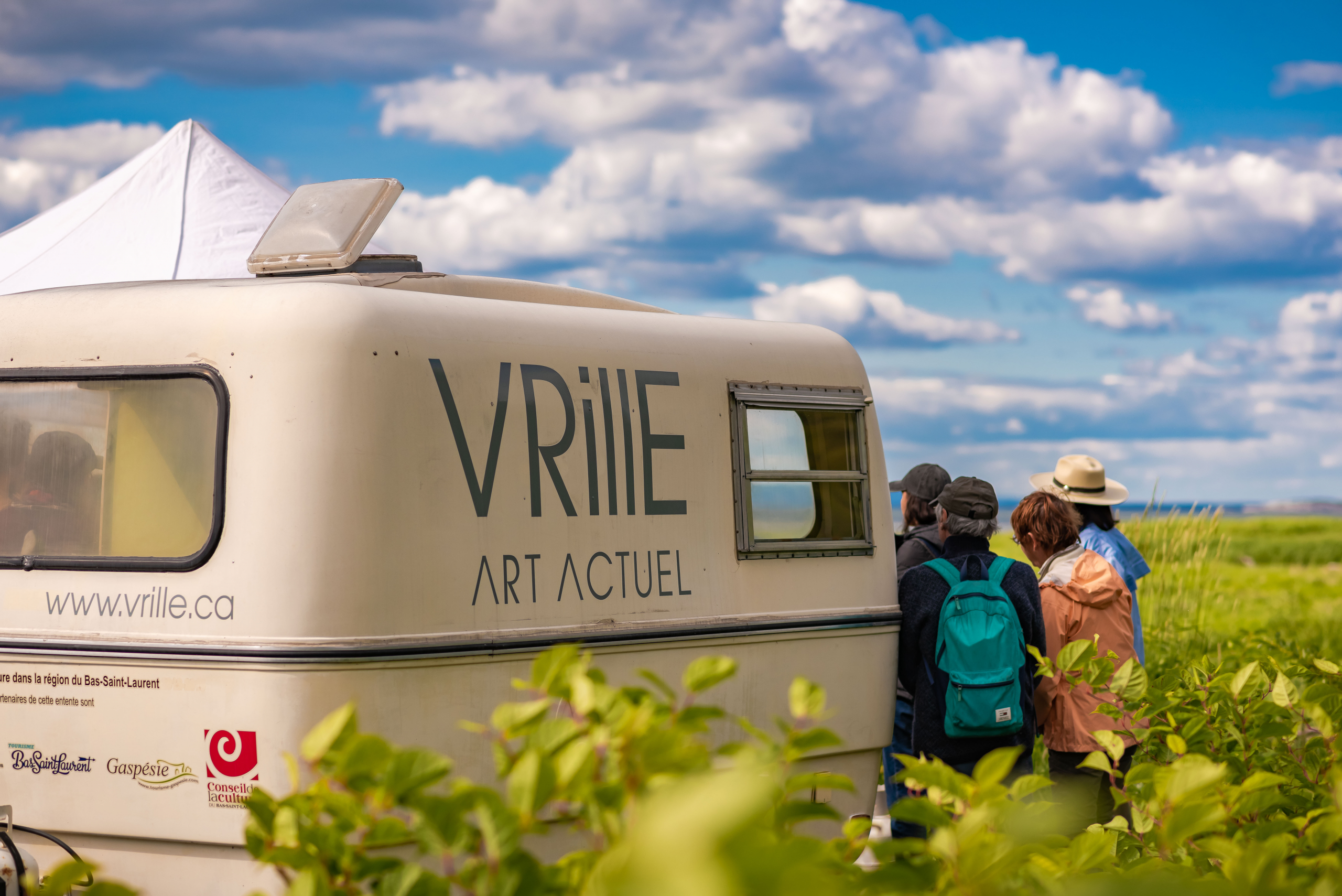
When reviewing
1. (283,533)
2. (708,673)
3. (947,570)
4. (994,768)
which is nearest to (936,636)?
(947,570)

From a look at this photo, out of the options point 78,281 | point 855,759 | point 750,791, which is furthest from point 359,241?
point 78,281

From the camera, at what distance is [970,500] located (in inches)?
208

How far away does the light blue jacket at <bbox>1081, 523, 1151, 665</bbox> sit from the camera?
252 inches

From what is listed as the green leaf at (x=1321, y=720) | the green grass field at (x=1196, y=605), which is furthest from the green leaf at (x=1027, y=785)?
the green grass field at (x=1196, y=605)

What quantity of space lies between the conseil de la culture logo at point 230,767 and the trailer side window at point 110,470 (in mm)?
560

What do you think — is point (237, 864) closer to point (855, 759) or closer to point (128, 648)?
point (128, 648)

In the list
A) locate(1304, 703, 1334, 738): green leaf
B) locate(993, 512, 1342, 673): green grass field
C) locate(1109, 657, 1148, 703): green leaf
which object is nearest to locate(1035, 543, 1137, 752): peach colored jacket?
locate(993, 512, 1342, 673): green grass field

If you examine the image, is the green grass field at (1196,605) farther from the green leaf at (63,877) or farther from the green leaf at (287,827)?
the green leaf at (63,877)

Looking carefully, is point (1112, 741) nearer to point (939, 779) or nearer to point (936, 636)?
point (939, 779)

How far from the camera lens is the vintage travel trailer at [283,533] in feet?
12.4

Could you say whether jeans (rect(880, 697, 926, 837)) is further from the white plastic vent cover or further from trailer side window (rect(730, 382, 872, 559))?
the white plastic vent cover

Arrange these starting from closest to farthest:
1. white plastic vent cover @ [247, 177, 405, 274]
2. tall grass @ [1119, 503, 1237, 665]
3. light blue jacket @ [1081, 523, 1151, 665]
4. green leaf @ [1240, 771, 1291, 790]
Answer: green leaf @ [1240, 771, 1291, 790] < white plastic vent cover @ [247, 177, 405, 274] < light blue jacket @ [1081, 523, 1151, 665] < tall grass @ [1119, 503, 1237, 665]

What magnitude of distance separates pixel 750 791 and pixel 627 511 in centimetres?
344

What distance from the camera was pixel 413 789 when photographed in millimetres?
1729
